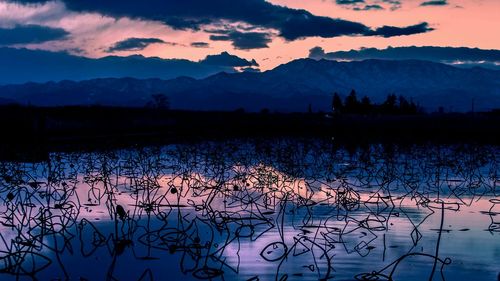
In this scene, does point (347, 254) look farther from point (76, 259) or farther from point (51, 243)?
point (51, 243)

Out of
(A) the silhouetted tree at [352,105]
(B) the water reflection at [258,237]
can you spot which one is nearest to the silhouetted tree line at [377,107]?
(A) the silhouetted tree at [352,105]

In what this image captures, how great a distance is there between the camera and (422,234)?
1391cm

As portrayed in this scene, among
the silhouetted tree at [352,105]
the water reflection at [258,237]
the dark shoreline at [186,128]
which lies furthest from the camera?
the silhouetted tree at [352,105]

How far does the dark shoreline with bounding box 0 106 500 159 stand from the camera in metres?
50.4

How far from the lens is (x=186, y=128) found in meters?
84.6

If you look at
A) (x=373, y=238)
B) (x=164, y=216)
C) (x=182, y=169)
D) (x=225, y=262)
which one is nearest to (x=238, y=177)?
(x=182, y=169)

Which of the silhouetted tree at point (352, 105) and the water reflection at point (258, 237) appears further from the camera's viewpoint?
the silhouetted tree at point (352, 105)

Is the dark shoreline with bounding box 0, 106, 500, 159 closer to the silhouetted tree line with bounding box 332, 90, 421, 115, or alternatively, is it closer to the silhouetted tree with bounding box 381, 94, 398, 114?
the silhouetted tree with bounding box 381, 94, 398, 114

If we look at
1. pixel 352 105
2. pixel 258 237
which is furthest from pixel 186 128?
pixel 352 105

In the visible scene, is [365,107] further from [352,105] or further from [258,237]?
[258,237]

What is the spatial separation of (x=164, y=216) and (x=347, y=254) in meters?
6.23

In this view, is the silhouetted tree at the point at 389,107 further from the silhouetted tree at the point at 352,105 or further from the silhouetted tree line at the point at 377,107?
the silhouetted tree at the point at 352,105

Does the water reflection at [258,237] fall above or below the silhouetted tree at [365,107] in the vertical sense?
above

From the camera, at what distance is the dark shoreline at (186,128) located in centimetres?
5038
